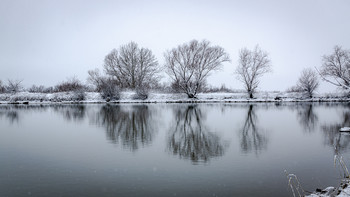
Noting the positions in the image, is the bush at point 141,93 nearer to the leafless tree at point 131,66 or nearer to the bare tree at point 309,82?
the leafless tree at point 131,66

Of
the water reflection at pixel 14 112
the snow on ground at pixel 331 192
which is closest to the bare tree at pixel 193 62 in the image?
the water reflection at pixel 14 112

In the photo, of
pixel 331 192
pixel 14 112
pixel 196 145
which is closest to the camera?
pixel 331 192

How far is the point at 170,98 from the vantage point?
50250mm

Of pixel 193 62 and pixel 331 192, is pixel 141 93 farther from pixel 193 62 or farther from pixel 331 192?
pixel 331 192

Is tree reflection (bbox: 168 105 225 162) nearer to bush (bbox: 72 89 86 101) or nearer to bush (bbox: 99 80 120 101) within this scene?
bush (bbox: 99 80 120 101)

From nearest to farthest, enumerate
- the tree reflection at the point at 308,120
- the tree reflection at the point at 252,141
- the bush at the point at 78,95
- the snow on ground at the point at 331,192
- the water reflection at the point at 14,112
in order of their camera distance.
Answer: the snow on ground at the point at 331,192 → the tree reflection at the point at 252,141 → the tree reflection at the point at 308,120 → the water reflection at the point at 14,112 → the bush at the point at 78,95

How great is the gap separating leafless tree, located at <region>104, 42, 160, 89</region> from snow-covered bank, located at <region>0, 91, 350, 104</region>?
211 inches

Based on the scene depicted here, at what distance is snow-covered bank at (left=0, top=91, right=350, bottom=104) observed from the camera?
4719cm

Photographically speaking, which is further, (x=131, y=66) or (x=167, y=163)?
(x=131, y=66)

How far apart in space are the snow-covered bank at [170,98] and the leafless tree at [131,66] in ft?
17.6

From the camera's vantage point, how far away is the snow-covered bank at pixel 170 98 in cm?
4719

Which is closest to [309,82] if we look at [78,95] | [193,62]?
[193,62]

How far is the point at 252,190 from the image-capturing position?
5754 millimetres

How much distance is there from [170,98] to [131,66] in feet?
43.7
